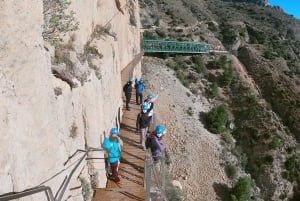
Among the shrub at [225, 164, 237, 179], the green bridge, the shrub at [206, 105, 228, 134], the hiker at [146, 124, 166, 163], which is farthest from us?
the green bridge

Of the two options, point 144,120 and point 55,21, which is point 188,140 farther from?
point 55,21

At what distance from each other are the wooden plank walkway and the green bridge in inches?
1188

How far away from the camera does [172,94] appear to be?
121 ft

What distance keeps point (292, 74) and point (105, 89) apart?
149 feet

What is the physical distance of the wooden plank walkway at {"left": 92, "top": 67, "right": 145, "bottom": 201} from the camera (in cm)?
962

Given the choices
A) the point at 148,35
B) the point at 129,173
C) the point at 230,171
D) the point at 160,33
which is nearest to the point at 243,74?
the point at 160,33

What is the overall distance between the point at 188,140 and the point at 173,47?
18740mm

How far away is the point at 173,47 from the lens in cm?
4706

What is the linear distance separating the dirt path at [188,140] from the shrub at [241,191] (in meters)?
1.26

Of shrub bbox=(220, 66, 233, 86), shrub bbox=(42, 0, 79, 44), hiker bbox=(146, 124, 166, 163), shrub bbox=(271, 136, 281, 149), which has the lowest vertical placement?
shrub bbox=(271, 136, 281, 149)

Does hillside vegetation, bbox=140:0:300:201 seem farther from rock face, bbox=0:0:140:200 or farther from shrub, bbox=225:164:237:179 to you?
rock face, bbox=0:0:140:200

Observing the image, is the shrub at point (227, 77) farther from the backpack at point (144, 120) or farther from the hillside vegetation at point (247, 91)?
the backpack at point (144, 120)

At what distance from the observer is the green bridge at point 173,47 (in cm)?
4488

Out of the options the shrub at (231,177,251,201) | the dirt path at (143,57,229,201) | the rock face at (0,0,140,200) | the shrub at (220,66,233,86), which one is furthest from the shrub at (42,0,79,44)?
the shrub at (220,66,233,86)
